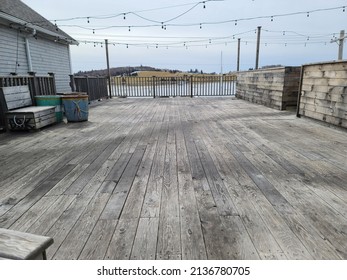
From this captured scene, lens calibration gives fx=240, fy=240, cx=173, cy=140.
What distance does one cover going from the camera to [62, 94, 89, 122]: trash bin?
6004 millimetres

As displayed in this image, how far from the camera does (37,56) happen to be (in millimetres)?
8727

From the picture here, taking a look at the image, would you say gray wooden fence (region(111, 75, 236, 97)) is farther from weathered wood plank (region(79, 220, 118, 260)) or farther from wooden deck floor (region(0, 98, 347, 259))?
weathered wood plank (region(79, 220, 118, 260))

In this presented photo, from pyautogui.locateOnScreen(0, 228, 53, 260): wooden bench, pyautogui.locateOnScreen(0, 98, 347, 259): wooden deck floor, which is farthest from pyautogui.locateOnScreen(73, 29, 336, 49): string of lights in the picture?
pyautogui.locateOnScreen(0, 228, 53, 260): wooden bench

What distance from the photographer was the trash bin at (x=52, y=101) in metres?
5.82

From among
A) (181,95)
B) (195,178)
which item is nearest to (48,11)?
(181,95)

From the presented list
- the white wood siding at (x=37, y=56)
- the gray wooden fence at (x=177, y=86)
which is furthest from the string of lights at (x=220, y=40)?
the white wood siding at (x=37, y=56)

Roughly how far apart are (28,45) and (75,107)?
158 inches

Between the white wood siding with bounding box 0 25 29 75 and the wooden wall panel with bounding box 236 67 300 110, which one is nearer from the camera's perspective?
the white wood siding with bounding box 0 25 29 75

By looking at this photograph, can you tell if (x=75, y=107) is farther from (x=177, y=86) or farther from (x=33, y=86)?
(x=177, y=86)

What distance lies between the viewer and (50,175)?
9.08ft

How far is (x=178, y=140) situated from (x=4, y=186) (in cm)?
259

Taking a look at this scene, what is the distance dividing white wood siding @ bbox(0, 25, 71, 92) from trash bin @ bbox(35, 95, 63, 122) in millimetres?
2284

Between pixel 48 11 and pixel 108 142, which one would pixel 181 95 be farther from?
pixel 108 142

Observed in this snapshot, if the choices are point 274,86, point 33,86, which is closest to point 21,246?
point 33,86
